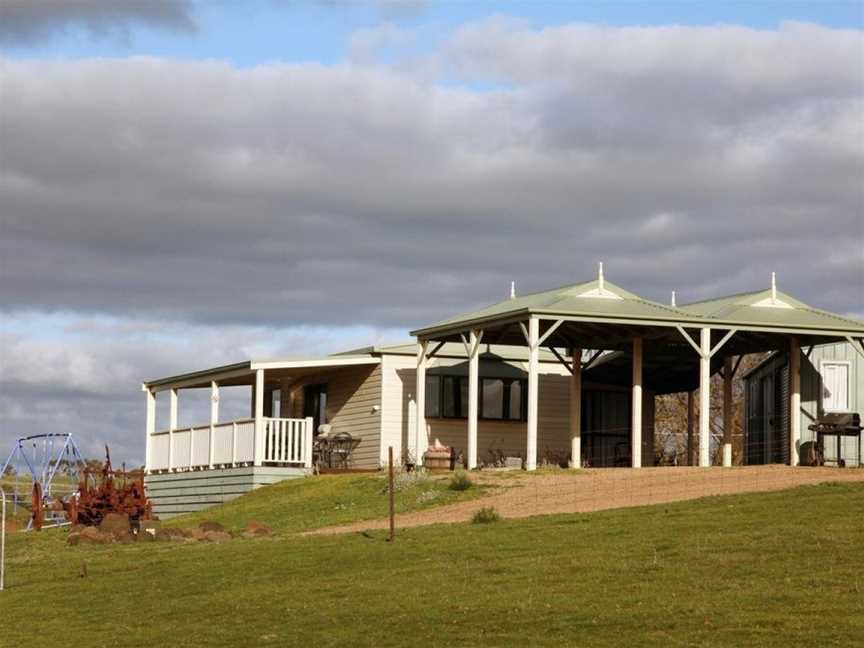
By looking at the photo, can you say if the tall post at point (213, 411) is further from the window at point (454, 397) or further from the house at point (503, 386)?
the window at point (454, 397)

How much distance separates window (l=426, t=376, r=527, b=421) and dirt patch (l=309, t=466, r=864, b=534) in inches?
290

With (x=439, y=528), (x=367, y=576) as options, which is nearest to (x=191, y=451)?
(x=439, y=528)

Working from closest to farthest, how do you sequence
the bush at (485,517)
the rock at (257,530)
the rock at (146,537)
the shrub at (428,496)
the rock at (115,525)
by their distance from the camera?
1. the bush at (485,517)
2. the rock at (257,530)
3. the rock at (146,537)
4. the rock at (115,525)
5. the shrub at (428,496)

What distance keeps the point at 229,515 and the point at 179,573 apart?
9908mm

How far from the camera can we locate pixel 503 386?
3756 centimetres

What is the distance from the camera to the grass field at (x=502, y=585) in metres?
14.3

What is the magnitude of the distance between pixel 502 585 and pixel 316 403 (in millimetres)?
23137

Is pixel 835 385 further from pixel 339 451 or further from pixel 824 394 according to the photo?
pixel 339 451

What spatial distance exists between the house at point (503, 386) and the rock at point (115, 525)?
287 inches

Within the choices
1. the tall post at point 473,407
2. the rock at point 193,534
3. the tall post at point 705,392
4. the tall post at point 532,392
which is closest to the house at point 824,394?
the tall post at point 705,392

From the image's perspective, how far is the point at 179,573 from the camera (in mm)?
20000

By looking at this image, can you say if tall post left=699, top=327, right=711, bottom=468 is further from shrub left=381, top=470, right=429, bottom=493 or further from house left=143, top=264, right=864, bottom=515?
shrub left=381, top=470, right=429, bottom=493

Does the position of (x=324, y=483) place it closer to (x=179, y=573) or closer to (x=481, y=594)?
(x=179, y=573)

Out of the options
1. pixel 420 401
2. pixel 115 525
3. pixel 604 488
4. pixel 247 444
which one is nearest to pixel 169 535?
pixel 115 525
